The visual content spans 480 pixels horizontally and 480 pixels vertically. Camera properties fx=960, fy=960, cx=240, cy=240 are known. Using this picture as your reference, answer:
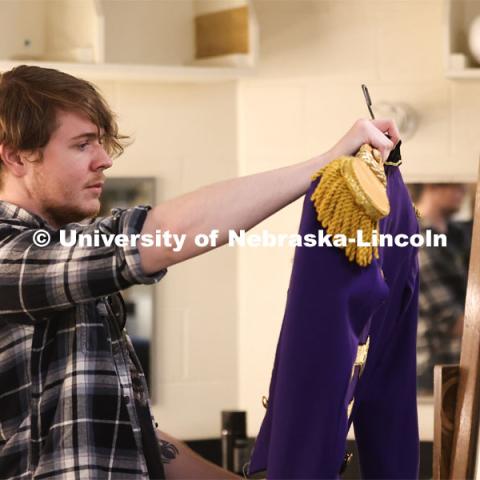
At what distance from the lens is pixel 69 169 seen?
117cm

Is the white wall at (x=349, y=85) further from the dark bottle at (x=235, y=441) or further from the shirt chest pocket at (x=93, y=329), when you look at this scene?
the shirt chest pocket at (x=93, y=329)

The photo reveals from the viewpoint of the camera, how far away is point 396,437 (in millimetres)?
1214

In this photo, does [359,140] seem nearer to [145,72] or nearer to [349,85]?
Result: [145,72]

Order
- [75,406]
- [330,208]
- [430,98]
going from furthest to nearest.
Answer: [430,98], [75,406], [330,208]

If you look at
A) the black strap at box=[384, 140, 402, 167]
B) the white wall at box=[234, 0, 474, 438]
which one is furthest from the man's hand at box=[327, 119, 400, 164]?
the white wall at box=[234, 0, 474, 438]

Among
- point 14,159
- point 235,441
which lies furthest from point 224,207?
point 235,441

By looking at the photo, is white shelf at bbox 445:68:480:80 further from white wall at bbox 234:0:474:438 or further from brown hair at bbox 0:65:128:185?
brown hair at bbox 0:65:128:185

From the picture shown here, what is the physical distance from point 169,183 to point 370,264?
1.66 meters

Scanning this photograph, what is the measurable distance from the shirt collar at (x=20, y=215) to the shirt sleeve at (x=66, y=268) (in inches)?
1.6

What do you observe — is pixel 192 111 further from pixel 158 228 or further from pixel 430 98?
pixel 158 228

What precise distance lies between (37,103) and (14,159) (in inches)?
3.1

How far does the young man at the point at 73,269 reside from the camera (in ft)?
3.24

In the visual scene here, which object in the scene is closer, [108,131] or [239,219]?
[239,219]

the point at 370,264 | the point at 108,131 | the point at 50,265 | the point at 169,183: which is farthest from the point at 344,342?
the point at 169,183
